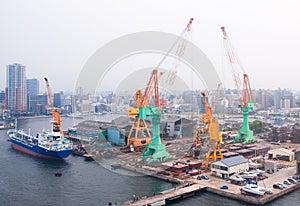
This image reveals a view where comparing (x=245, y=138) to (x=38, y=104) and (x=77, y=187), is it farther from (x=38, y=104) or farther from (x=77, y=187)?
(x=38, y=104)

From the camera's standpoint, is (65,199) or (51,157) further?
(51,157)

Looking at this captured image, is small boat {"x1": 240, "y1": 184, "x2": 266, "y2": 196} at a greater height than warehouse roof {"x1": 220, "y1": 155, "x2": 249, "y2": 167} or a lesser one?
lesser

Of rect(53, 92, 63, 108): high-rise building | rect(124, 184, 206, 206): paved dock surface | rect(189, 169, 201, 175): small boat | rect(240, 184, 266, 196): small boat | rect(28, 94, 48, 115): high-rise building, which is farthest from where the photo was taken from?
rect(53, 92, 63, 108): high-rise building

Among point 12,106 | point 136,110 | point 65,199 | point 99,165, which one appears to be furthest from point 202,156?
point 12,106

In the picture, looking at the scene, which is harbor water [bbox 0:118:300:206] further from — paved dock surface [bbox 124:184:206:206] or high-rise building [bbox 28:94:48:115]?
high-rise building [bbox 28:94:48:115]

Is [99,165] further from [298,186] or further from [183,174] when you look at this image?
[298,186]

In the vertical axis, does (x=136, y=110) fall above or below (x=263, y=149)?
above

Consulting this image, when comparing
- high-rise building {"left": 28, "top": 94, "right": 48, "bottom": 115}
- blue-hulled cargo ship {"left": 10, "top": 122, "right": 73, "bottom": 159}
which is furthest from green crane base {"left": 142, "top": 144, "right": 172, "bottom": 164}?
high-rise building {"left": 28, "top": 94, "right": 48, "bottom": 115}
